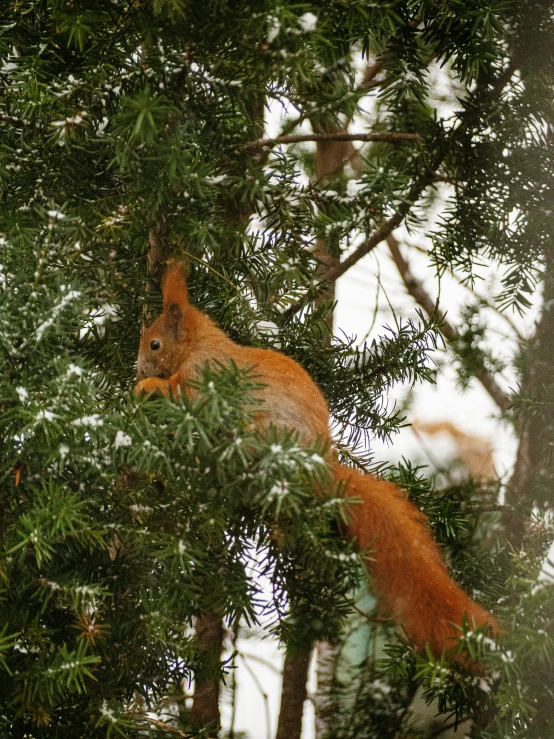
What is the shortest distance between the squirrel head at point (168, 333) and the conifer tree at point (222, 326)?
2 cm

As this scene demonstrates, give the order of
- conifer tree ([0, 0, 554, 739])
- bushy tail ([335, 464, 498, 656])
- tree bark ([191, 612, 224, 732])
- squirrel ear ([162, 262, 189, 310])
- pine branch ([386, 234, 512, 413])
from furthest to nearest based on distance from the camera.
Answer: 1. pine branch ([386, 234, 512, 413])
2. tree bark ([191, 612, 224, 732])
3. squirrel ear ([162, 262, 189, 310])
4. bushy tail ([335, 464, 498, 656])
5. conifer tree ([0, 0, 554, 739])

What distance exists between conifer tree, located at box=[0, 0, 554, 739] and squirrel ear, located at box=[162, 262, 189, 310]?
2 centimetres

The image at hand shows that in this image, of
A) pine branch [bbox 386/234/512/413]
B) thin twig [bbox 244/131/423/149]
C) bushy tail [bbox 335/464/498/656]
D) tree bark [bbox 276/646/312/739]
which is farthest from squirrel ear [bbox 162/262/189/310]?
pine branch [bbox 386/234/512/413]

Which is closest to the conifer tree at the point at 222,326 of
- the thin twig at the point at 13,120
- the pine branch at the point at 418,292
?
the thin twig at the point at 13,120

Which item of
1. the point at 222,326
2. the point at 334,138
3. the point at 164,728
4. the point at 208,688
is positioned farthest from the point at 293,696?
the point at 334,138

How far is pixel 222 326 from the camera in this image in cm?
105

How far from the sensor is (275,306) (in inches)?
39.1

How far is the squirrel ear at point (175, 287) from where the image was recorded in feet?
3.00

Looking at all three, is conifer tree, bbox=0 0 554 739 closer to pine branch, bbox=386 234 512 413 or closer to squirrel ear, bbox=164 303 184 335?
squirrel ear, bbox=164 303 184 335

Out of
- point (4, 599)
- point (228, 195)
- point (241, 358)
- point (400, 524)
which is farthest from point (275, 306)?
point (4, 599)

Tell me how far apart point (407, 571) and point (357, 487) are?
101mm

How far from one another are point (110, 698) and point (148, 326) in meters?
0.43

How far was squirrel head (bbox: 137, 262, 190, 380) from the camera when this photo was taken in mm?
940

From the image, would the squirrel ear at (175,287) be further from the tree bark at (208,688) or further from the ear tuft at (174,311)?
the tree bark at (208,688)
